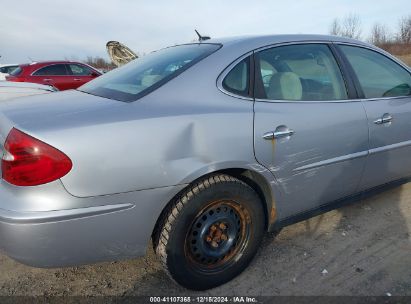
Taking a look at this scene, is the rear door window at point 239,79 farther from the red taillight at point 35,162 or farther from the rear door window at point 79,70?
the rear door window at point 79,70

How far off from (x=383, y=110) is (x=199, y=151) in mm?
1775

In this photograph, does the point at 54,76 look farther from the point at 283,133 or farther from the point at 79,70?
the point at 283,133

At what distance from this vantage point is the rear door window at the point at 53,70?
1013 centimetres

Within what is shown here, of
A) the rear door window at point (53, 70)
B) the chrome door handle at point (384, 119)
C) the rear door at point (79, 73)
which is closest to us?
the chrome door handle at point (384, 119)

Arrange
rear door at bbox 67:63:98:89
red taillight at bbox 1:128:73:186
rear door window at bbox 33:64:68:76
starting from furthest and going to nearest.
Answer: rear door at bbox 67:63:98:89 → rear door window at bbox 33:64:68:76 → red taillight at bbox 1:128:73:186

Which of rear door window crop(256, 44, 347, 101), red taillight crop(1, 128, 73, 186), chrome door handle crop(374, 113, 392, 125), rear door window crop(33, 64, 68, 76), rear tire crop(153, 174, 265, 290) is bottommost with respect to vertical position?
rear tire crop(153, 174, 265, 290)

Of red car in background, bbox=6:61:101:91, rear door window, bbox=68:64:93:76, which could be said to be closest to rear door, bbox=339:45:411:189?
red car in background, bbox=6:61:101:91

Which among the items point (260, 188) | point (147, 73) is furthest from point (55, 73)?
point (260, 188)

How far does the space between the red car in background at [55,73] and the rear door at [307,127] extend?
8.82 metres

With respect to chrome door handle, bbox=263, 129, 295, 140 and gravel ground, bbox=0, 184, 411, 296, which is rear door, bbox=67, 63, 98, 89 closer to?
gravel ground, bbox=0, 184, 411, 296

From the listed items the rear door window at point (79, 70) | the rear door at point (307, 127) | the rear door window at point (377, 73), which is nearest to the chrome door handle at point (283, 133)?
the rear door at point (307, 127)

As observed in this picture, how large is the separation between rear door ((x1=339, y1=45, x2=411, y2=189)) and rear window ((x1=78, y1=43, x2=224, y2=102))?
127 centimetres

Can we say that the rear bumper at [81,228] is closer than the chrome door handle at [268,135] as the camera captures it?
Yes

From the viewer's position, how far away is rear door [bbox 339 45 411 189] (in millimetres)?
3020
